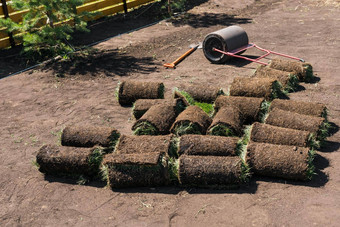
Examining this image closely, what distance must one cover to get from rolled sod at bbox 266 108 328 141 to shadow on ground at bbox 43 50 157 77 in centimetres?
503

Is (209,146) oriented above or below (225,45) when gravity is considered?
below

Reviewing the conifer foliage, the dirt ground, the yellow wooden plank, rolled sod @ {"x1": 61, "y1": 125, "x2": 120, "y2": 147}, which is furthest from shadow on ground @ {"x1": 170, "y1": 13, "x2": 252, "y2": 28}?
rolled sod @ {"x1": 61, "y1": 125, "x2": 120, "y2": 147}

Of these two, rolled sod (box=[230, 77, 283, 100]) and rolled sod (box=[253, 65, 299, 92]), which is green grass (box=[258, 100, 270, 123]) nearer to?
rolled sod (box=[230, 77, 283, 100])

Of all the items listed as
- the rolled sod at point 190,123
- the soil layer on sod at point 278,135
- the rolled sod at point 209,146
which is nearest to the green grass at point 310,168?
the soil layer on sod at point 278,135

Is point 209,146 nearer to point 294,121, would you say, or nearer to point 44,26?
point 294,121

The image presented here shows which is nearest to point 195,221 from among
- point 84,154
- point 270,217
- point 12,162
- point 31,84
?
point 270,217

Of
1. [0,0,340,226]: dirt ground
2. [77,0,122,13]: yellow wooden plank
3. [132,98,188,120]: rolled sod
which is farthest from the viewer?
[77,0,122,13]: yellow wooden plank

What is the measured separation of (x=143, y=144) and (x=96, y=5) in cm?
1135

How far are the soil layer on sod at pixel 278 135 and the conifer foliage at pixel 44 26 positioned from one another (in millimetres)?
7431

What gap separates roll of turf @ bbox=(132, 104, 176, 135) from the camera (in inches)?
349

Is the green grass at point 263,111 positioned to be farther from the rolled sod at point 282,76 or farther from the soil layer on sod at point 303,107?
the rolled sod at point 282,76

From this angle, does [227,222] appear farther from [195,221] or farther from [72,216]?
[72,216]

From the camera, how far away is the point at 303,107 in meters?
9.23

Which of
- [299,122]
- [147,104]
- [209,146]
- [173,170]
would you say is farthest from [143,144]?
[299,122]
